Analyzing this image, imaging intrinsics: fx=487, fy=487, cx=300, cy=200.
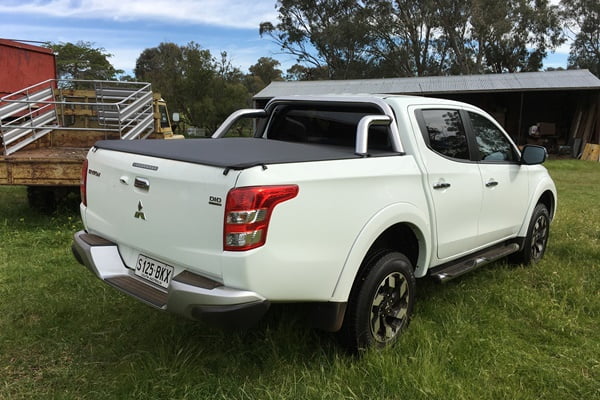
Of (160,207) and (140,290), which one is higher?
(160,207)

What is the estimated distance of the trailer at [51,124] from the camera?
6.09m

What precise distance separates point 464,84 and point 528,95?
377cm

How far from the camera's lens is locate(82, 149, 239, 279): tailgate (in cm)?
245

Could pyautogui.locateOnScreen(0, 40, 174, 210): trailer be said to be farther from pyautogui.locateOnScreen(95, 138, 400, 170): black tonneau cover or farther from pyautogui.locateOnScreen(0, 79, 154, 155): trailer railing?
pyautogui.locateOnScreen(95, 138, 400, 170): black tonneau cover

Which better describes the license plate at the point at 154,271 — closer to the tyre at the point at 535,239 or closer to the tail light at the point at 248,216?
the tail light at the point at 248,216

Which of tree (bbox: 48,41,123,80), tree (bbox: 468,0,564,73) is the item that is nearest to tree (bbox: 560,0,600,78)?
tree (bbox: 468,0,564,73)

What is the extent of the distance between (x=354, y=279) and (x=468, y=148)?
5.88 ft

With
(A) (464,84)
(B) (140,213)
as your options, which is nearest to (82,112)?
(B) (140,213)

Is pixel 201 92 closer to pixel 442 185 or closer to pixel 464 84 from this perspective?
pixel 464 84

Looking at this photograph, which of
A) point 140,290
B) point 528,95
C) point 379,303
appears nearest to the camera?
point 140,290

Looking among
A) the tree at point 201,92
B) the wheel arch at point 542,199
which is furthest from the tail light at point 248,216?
the tree at point 201,92

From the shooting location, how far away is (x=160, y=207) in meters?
2.70

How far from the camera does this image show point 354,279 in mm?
2900

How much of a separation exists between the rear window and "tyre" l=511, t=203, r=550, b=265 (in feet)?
7.16
